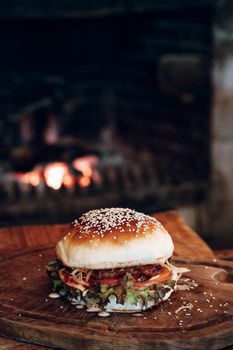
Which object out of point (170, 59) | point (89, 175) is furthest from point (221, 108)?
point (89, 175)

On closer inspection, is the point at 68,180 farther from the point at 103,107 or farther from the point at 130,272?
the point at 130,272

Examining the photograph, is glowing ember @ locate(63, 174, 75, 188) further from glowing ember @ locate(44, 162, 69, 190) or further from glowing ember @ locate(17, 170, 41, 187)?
glowing ember @ locate(17, 170, 41, 187)

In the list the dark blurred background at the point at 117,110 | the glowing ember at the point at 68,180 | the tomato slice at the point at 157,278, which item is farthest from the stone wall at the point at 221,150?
the tomato slice at the point at 157,278

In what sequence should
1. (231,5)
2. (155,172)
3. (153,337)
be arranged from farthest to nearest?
(155,172), (231,5), (153,337)

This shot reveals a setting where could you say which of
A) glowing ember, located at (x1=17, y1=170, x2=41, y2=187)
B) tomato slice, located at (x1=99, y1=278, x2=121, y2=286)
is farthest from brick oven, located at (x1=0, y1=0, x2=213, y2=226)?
tomato slice, located at (x1=99, y1=278, x2=121, y2=286)

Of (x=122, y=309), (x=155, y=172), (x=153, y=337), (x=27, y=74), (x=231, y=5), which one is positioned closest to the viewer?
(x=153, y=337)

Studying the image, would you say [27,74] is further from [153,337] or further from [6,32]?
[153,337]

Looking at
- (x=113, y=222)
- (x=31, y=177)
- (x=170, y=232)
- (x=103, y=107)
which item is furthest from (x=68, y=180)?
(x=113, y=222)
